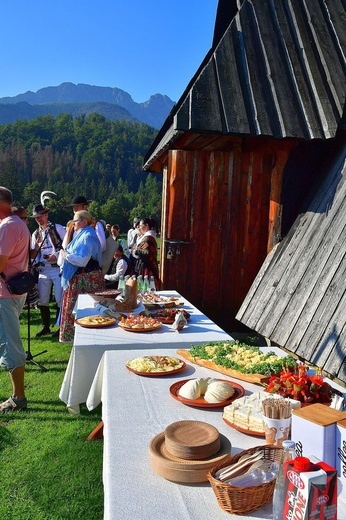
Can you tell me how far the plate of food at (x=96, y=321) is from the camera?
4238mm

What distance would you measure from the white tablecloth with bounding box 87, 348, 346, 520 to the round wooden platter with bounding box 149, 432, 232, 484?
29 millimetres

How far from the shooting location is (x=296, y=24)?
5746 millimetres

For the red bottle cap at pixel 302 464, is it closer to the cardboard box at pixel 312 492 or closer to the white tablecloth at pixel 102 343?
the cardboard box at pixel 312 492

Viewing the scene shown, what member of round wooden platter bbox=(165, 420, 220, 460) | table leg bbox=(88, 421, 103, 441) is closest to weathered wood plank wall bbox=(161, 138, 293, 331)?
table leg bbox=(88, 421, 103, 441)

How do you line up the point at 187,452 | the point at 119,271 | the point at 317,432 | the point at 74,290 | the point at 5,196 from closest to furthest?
the point at 317,432
the point at 187,452
the point at 5,196
the point at 74,290
the point at 119,271

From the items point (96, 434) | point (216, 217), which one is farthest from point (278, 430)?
point (216, 217)

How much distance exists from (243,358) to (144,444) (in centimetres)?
122

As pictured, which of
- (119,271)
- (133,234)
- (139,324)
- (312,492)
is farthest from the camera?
(133,234)

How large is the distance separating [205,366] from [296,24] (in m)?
4.71

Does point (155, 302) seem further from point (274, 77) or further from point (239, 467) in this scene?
point (239, 467)

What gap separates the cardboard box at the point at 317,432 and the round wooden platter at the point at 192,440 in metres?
0.33

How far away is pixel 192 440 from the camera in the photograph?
6.16ft

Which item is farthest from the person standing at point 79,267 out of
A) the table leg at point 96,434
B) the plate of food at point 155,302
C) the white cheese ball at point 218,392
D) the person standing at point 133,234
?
the person standing at point 133,234

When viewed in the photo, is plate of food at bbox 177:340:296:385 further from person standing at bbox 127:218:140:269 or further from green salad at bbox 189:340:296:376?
person standing at bbox 127:218:140:269
